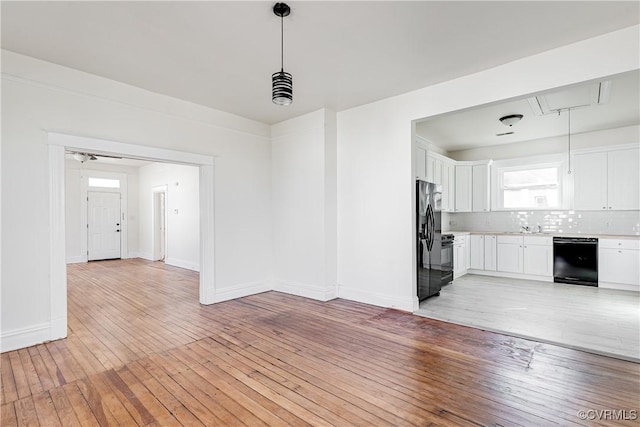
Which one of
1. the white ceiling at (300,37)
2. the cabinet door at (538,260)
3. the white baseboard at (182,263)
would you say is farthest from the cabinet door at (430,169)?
the white baseboard at (182,263)

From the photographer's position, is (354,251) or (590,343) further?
A: (354,251)

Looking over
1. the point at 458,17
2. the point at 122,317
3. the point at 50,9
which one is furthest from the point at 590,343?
the point at 50,9

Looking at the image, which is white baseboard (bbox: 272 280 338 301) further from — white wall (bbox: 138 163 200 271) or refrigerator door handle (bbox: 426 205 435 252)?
white wall (bbox: 138 163 200 271)

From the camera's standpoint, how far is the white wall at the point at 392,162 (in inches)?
127

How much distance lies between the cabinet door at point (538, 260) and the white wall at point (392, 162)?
356 centimetres

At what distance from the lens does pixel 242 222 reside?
5.23 metres

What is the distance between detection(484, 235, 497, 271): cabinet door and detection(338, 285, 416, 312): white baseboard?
348 centimetres

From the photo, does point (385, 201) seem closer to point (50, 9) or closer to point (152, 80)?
point (152, 80)

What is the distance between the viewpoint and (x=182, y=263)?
8.06 m

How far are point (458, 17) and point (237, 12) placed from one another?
1.84 meters

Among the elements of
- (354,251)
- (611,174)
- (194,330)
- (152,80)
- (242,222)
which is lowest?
(194,330)

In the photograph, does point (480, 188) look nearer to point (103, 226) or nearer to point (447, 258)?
point (447, 258)

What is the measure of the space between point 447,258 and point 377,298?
6.16 feet

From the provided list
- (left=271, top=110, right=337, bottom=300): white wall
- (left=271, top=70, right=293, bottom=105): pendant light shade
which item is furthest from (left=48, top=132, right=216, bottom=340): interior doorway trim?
(left=271, top=70, right=293, bottom=105): pendant light shade
